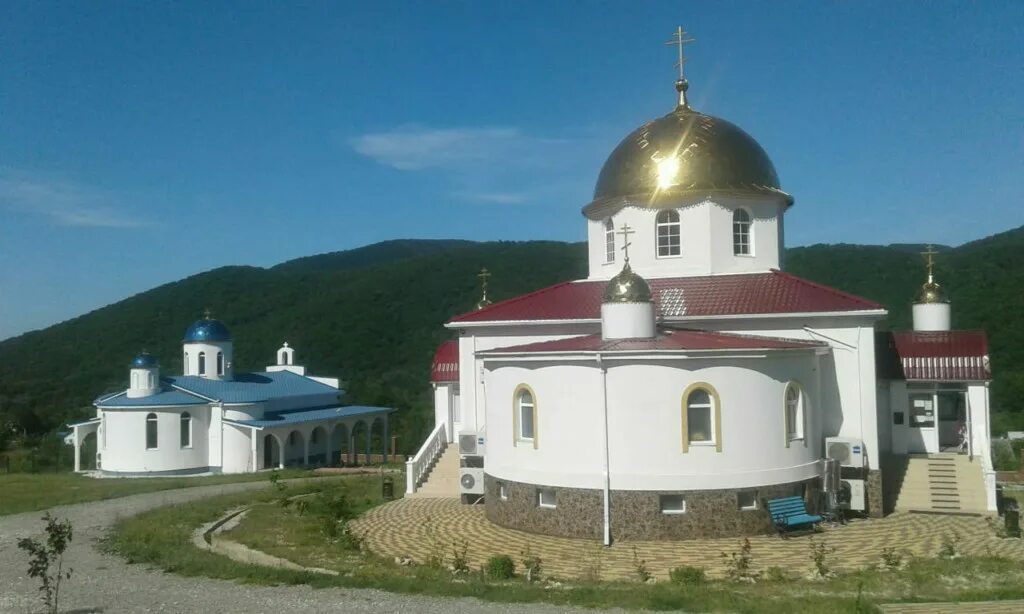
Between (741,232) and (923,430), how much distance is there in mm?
6391

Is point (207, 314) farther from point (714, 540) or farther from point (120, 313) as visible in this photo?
point (120, 313)

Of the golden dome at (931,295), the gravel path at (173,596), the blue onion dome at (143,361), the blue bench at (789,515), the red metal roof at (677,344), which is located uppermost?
the golden dome at (931,295)

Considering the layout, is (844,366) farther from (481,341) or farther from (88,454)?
(88,454)

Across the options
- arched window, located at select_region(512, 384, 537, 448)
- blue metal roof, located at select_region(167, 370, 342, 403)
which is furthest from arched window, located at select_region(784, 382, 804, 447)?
blue metal roof, located at select_region(167, 370, 342, 403)

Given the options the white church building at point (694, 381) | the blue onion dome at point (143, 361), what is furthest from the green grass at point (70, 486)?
the white church building at point (694, 381)

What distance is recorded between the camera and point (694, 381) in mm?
14867

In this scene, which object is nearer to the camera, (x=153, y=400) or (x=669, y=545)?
(x=669, y=545)

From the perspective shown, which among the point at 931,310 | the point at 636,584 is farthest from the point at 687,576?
the point at 931,310

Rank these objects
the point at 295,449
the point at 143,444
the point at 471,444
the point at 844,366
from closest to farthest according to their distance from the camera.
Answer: the point at 844,366, the point at 471,444, the point at 143,444, the point at 295,449

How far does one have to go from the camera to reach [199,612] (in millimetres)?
10289

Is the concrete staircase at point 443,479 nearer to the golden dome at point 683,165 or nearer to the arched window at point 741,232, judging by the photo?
the golden dome at point 683,165

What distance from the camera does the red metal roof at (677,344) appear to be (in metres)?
14.9

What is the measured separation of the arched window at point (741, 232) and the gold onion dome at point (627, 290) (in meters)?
4.96

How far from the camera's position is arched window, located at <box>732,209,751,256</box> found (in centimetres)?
2044
